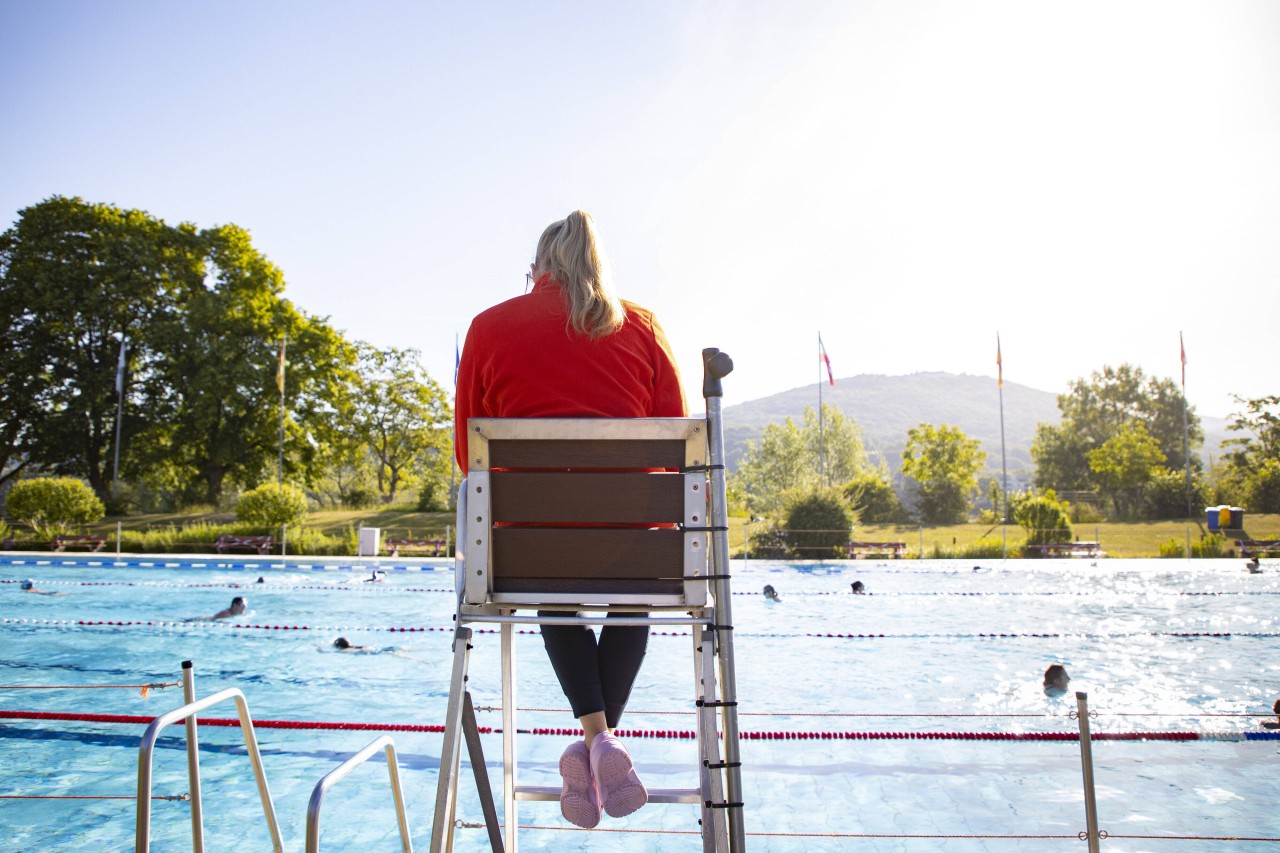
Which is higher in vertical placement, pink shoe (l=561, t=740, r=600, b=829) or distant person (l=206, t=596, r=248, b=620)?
pink shoe (l=561, t=740, r=600, b=829)

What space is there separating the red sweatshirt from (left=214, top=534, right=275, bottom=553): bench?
21.5 meters

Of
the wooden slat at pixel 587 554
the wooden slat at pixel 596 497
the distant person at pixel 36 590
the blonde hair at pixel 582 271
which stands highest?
the blonde hair at pixel 582 271

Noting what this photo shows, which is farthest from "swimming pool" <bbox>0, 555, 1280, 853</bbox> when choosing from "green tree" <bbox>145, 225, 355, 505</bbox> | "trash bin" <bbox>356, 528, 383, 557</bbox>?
"green tree" <bbox>145, 225, 355, 505</bbox>

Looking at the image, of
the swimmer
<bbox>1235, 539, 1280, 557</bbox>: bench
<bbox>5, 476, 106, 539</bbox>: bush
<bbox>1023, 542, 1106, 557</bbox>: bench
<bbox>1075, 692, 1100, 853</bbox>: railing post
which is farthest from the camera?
<bbox>1023, 542, 1106, 557</bbox>: bench

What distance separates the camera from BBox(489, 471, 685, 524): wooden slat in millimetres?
1909

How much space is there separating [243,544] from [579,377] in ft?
72.4

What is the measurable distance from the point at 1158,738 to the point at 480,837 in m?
3.51

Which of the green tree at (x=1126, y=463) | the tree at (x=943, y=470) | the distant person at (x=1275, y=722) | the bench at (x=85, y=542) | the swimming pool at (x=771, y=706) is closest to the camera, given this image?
the swimming pool at (x=771, y=706)

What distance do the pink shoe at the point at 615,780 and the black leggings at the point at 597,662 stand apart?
124mm

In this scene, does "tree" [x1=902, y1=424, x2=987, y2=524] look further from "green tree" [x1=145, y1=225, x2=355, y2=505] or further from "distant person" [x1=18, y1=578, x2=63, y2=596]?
"distant person" [x1=18, y1=578, x2=63, y2=596]

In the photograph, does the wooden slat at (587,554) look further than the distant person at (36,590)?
No

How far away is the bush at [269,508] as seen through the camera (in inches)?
893

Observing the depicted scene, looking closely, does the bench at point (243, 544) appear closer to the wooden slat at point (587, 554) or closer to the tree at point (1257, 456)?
the wooden slat at point (587, 554)

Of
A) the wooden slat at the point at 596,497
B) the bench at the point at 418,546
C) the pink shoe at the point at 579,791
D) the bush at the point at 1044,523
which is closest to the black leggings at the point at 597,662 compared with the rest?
the pink shoe at the point at 579,791
